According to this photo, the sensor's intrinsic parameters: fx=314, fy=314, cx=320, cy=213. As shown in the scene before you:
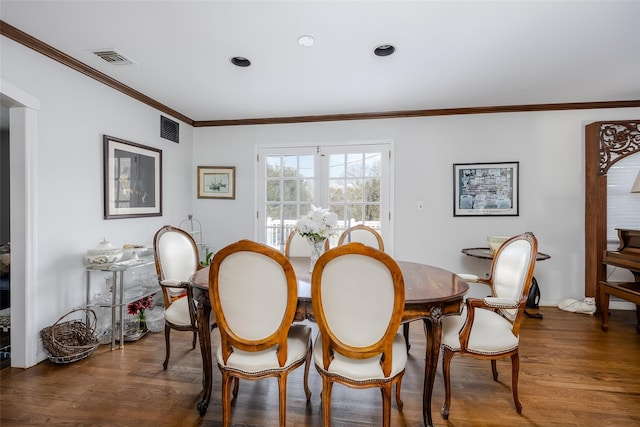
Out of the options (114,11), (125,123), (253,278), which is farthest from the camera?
(125,123)

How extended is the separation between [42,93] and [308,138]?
2662 millimetres

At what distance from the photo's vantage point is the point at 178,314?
221 cm

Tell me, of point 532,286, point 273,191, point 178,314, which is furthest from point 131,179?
point 532,286

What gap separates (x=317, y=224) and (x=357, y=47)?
4.56 ft

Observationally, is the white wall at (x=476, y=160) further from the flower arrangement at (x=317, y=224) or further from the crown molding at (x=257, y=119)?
the flower arrangement at (x=317, y=224)

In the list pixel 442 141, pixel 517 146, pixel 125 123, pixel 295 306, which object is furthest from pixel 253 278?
pixel 517 146

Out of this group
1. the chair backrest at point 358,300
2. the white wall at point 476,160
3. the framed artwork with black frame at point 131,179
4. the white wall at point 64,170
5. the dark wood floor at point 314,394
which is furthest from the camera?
the white wall at point 476,160

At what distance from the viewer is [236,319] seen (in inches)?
62.2

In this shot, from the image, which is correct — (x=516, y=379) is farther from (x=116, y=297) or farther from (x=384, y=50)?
(x=116, y=297)

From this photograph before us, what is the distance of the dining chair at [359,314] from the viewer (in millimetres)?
1408

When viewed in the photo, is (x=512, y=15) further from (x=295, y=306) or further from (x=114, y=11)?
(x=114, y=11)

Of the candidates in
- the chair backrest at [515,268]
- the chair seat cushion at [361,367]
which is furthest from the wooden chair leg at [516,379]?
the chair seat cushion at [361,367]

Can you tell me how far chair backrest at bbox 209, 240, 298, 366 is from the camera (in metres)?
1.49

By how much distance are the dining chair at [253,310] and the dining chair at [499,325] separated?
94 centimetres
